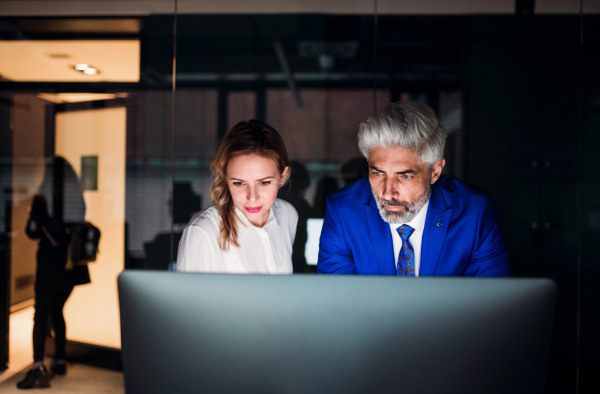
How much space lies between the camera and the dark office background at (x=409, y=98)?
322 cm

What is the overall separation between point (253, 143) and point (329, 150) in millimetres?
1659

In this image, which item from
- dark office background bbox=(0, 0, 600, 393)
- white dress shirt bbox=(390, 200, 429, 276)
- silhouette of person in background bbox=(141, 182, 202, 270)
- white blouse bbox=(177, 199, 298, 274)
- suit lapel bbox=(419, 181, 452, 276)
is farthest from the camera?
silhouette of person in background bbox=(141, 182, 202, 270)

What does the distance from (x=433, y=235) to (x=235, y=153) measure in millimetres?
934

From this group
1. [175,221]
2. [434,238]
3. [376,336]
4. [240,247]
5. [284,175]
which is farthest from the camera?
[175,221]

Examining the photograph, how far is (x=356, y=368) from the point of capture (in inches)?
22.9

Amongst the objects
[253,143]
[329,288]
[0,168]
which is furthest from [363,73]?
[0,168]

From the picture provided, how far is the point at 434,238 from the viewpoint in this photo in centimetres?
139

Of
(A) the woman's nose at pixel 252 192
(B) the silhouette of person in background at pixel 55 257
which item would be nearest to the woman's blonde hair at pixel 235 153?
(A) the woman's nose at pixel 252 192

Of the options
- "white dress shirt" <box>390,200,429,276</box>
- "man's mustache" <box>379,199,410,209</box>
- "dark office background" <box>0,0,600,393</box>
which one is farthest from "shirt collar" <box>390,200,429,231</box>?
"dark office background" <box>0,0,600,393</box>

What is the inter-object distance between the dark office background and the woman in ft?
4.97

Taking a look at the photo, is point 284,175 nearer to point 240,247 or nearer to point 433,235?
point 240,247

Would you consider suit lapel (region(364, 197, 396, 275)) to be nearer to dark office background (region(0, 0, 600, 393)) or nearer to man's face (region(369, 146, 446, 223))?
man's face (region(369, 146, 446, 223))

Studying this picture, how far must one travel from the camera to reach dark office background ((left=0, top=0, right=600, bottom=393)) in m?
3.22

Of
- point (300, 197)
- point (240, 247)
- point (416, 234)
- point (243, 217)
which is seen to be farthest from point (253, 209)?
point (300, 197)
